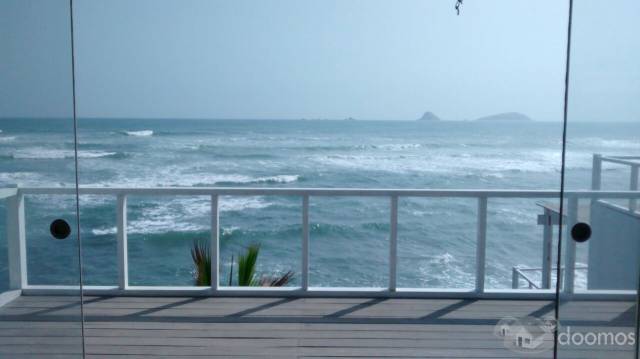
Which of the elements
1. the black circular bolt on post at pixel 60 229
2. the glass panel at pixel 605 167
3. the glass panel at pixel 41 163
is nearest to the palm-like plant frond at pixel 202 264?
the glass panel at pixel 41 163

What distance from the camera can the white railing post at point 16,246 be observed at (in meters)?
1.43

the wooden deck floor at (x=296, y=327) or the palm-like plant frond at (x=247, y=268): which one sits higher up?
the palm-like plant frond at (x=247, y=268)

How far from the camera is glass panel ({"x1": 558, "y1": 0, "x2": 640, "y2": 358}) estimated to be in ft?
3.56

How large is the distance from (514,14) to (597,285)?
165 cm

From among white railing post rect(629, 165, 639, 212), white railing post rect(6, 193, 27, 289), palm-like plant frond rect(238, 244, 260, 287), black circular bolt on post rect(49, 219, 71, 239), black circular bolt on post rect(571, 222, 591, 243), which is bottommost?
palm-like plant frond rect(238, 244, 260, 287)

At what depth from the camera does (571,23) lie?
1113 mm

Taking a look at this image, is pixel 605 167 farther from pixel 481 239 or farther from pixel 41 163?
pixel 481 239

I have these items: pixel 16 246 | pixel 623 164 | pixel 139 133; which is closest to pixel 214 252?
pixel 16 246

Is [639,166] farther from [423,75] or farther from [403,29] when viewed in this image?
[423,75]

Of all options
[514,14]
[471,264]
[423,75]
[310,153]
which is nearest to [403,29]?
[423,75]

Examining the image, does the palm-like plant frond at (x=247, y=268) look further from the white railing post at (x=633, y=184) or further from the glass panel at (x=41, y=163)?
the white railing post at (x=633, y=184)

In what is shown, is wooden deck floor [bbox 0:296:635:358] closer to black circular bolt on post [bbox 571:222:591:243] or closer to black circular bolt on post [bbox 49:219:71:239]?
black circular bolt on post [bbox 49:219:71:239]

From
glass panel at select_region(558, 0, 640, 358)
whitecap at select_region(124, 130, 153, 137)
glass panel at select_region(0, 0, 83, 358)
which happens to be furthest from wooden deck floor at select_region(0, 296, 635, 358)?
whitecap at select_region(124, 130, 153, 137)

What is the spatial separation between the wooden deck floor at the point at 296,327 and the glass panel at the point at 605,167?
2.83ft
